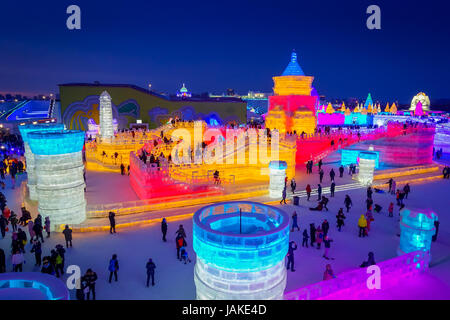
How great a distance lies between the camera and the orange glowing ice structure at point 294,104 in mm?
28578

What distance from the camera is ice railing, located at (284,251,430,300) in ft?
24.6

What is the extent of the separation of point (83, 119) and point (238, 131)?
63.6 ft

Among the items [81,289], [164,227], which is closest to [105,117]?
[164,227]

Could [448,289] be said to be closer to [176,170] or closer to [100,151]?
[176,170]

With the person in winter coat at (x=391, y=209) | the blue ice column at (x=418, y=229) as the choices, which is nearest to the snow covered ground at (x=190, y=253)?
the person in winter coat at (x=391, y=209)

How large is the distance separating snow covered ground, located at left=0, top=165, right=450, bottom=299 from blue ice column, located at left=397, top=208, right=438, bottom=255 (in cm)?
68

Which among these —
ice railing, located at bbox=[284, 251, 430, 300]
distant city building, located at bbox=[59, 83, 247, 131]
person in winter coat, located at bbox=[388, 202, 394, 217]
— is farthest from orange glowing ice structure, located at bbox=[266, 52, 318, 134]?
ice railing, located at bbox=[284, 251, 430, 300]

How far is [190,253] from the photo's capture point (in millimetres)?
10938

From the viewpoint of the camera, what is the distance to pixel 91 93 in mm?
34719

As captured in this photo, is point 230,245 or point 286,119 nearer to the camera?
point 230,245

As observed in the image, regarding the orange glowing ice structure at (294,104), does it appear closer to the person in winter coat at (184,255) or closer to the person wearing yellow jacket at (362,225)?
the person wearing yellow jacket at (362,225)

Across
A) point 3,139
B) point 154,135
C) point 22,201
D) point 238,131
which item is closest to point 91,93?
point 3,139

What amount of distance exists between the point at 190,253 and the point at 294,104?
2086 centimetres

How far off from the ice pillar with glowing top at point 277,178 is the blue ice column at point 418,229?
21.6ft
